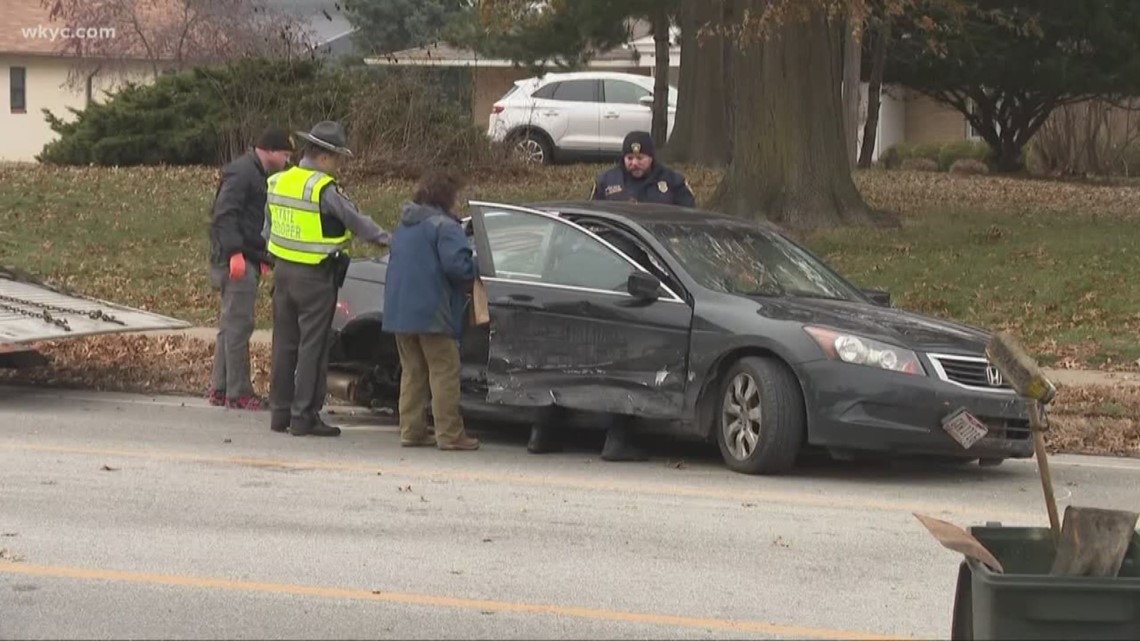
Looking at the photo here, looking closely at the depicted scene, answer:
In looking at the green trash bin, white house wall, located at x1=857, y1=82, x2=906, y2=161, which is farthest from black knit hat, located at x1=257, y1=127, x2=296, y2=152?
white house wall, located at x1=857, y1=82, x2=906, y2=161

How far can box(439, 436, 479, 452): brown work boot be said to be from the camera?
10391mm

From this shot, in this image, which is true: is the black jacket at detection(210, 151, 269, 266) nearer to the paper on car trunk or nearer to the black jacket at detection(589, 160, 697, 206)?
the paper on car trunk

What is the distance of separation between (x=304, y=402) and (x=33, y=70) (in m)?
42.5

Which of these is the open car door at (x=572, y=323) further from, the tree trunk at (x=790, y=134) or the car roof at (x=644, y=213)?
the tree trunk at (x=790, y=134)

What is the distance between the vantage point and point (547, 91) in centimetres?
3025

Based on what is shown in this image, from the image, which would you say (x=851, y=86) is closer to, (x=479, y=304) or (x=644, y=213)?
(x=644, y=213)

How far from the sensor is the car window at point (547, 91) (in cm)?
3020

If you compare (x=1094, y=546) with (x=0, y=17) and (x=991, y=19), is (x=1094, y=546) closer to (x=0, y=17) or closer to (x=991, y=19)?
(x=991, y=19)

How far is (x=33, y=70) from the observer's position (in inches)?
1989

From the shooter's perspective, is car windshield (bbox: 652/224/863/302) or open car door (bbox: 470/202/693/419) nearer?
open car door (bbox: 470/202/693/419)

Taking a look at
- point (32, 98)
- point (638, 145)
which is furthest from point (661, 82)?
point (32, 98)

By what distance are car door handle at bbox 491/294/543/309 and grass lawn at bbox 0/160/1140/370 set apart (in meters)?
5.34

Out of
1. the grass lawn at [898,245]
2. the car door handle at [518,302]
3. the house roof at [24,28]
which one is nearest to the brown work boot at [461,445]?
the car door handle at [518,302]

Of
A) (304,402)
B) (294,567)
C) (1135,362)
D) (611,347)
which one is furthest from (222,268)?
(1135,362)
